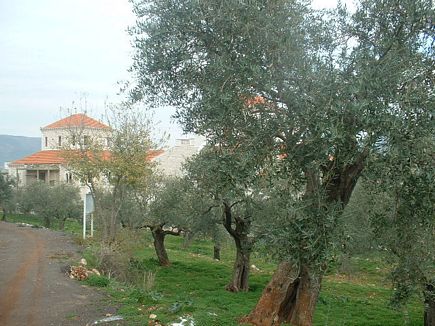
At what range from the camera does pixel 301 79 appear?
25.2ft

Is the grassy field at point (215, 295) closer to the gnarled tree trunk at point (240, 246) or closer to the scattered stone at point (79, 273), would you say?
the gnarled tree trunk at point (240, 246)

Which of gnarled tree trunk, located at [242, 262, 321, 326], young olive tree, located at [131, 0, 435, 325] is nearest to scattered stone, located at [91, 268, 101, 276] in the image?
gnarled tree trunk, located at [242, 262, 321, 326]

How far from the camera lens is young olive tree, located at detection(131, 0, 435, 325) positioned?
7035 millimetres

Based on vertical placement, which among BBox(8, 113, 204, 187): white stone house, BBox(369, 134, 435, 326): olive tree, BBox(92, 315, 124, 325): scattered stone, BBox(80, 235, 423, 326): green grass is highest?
BBox(8, 113, 204, 187): white stone house

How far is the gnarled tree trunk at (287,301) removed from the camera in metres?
10.7

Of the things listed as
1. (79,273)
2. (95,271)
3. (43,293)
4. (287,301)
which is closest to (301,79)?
(287,301)

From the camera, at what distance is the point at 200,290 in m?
22.7

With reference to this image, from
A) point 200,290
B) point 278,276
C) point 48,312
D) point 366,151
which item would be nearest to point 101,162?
point 200,290

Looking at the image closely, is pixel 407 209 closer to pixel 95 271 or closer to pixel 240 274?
pixel 95 271

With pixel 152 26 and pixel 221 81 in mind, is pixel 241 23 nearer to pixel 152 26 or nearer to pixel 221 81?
pixel 221 81

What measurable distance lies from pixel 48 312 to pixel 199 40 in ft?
25.2

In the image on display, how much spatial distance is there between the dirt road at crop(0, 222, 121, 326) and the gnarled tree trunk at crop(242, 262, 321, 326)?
12.3 ft

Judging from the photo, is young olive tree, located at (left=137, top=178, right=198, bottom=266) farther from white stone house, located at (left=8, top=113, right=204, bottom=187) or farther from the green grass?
white stone house, located at (left=8, top=113, right=204, bottom=187)

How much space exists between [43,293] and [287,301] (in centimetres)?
711
